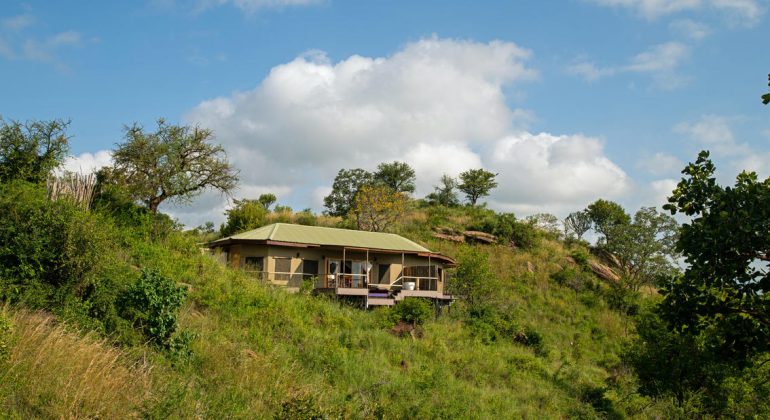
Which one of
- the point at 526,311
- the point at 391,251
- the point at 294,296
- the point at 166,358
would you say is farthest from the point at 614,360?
the point at 166,358

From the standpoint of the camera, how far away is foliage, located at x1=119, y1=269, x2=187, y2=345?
12.1 m

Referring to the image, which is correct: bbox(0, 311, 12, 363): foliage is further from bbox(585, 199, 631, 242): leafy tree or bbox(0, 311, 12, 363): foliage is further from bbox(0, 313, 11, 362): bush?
bbox(585, 199, 631, 242): leafy tree

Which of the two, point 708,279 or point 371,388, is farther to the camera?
point 371,388

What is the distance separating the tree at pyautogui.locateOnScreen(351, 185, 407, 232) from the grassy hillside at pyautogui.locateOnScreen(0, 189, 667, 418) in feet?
47.5

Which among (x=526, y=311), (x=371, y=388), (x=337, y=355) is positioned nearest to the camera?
(x=371, y=388)

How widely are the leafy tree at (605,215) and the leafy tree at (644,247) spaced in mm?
11351

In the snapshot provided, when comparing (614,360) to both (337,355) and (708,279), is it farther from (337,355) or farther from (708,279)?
(708,279)

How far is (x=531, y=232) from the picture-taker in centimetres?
4562

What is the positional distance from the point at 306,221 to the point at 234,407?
112ft

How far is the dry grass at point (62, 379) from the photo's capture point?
24.6 feet

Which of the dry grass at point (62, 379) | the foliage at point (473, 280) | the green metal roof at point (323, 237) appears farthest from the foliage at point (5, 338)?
the foliage at point (473, 280)

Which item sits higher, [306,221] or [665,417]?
[306,221]

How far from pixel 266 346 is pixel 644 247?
37787mm

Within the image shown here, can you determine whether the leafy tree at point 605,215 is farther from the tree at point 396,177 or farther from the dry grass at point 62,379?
the dry grass at point 62,379
